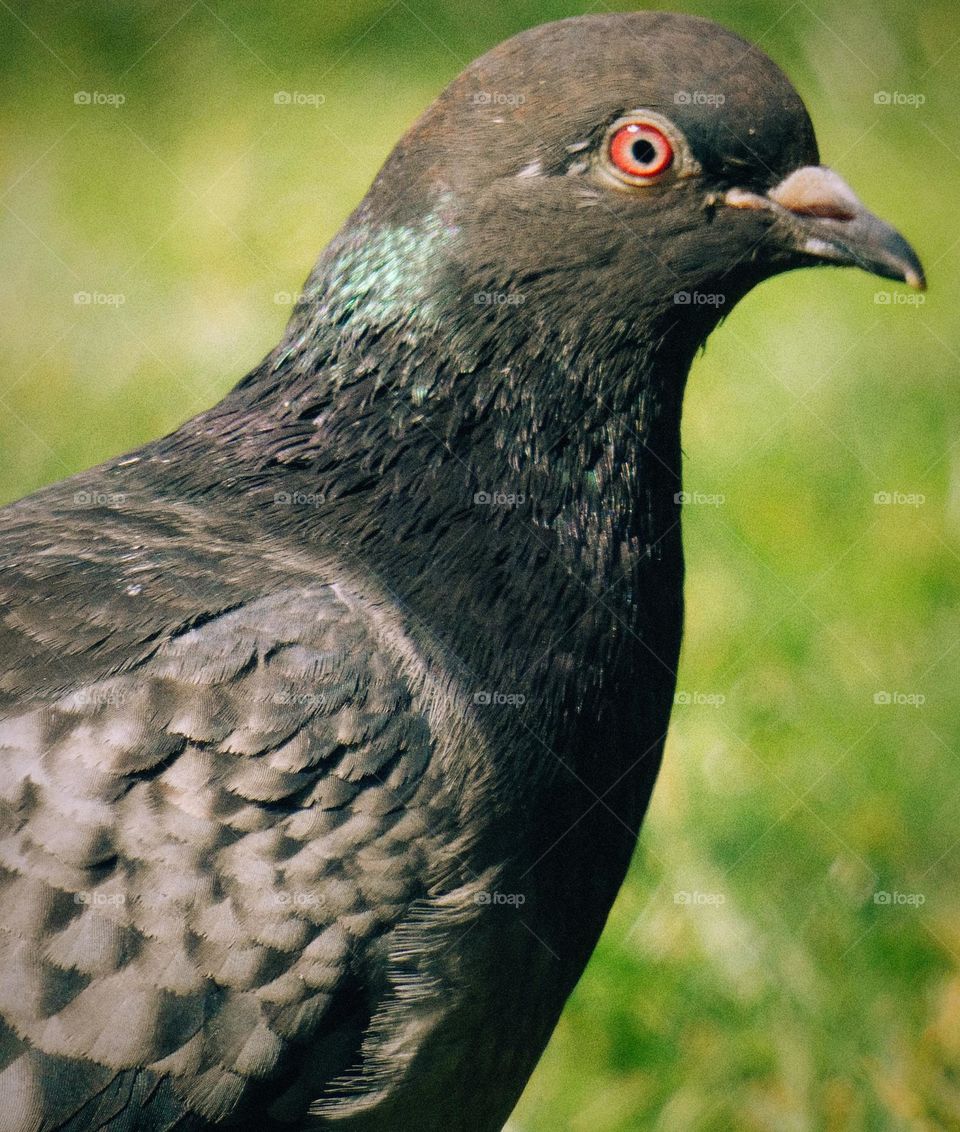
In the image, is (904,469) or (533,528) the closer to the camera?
(533,528)

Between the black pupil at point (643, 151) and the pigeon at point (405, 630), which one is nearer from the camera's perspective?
the pigeon at point (405, 630)

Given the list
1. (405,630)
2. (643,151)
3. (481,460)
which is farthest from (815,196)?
(405,630)

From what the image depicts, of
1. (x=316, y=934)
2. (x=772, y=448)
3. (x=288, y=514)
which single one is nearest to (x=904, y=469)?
(x=772, y=448)

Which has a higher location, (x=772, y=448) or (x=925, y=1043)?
(x=772, y=448)

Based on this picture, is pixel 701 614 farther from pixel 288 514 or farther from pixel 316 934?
pixel 316 934

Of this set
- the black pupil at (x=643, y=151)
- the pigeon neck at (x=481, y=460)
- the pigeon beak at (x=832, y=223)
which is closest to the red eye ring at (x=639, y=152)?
the black pupil at (x=643, y=151)

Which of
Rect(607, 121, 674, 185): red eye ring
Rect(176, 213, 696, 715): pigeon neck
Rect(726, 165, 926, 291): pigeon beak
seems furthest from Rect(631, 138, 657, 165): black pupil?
Rect(176, 213, 696, 715): pigeon neck

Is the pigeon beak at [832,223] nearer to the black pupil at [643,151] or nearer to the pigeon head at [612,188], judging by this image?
the pigeon head at [612,188]
